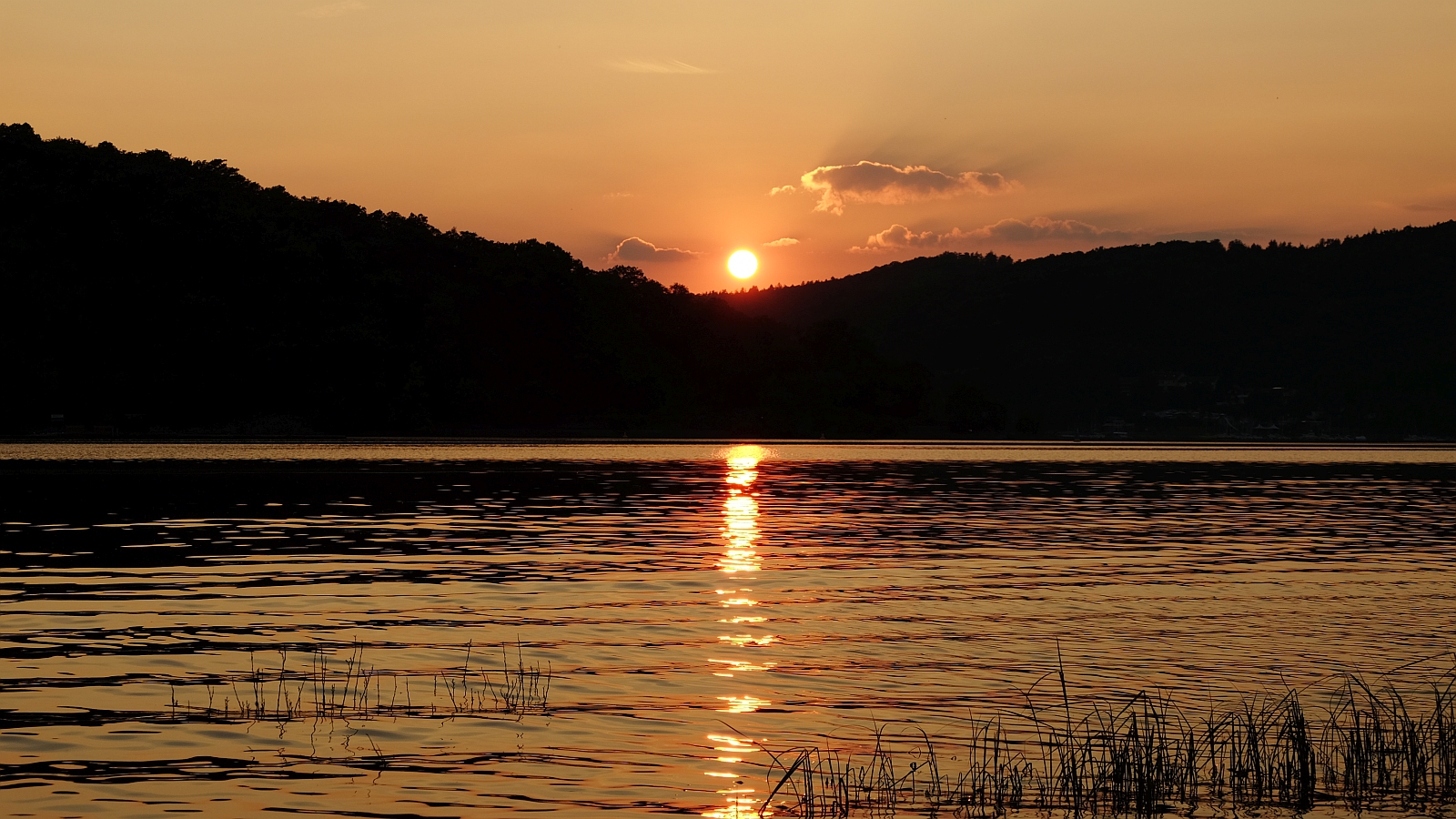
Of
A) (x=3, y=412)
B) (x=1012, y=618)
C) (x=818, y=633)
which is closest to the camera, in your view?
(x=818, y=633)

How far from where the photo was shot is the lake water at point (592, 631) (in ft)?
54.7

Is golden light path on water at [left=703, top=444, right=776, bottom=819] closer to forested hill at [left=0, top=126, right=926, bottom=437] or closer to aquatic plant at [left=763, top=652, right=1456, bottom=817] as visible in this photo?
aquatic plant at [left=763, top=652, right=1456, bottom=817]

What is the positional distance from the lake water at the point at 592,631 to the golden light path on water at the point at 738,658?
0.09 m

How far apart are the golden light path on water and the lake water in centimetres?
9

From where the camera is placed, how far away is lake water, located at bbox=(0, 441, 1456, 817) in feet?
54.7

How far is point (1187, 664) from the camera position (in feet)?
79.9

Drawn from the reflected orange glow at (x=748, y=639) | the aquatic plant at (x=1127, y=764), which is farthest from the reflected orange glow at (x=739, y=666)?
the aquatic plant at (x=1127, y=764)

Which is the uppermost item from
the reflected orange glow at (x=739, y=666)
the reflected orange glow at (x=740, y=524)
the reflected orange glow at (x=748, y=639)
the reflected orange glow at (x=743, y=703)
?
the reflected orange glow at (x=743, y=703)

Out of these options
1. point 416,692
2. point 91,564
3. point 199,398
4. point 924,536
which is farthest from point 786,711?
point 199,398

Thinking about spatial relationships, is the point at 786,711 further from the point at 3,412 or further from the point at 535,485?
the point at 3,412

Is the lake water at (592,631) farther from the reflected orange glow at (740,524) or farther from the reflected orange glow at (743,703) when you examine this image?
the reflected orange glow at (740,524)

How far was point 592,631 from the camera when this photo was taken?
2738 centimetres

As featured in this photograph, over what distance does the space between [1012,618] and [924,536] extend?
2062 cm

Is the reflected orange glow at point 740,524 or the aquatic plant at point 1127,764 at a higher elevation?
the aquatic plant at point 1127,764
